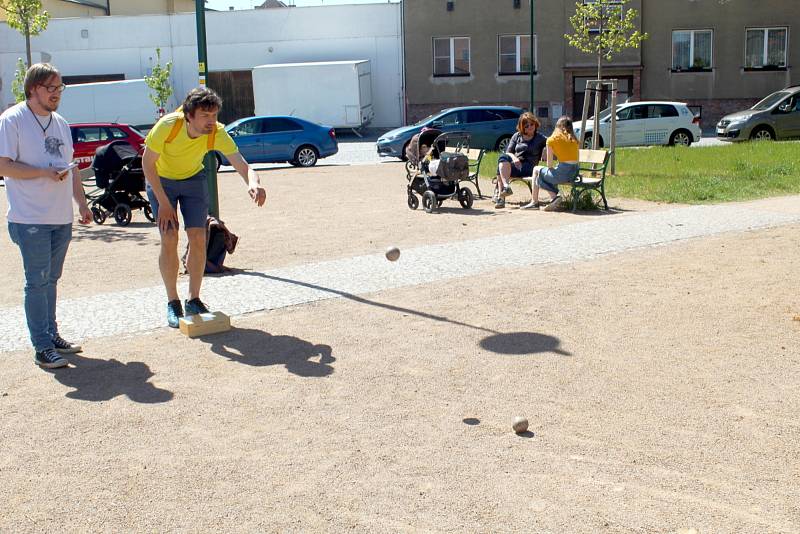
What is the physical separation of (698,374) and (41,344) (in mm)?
4191

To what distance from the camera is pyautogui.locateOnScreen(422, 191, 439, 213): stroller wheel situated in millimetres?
13641

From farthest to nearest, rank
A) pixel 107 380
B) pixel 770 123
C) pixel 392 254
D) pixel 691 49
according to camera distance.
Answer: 1. pixel 691 49
2. pixel 770 123
3. pixel 392 254
4. pixel 107 380

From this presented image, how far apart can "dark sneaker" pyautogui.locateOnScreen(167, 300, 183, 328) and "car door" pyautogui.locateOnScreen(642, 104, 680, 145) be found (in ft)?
78.4

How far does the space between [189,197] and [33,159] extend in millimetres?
1264

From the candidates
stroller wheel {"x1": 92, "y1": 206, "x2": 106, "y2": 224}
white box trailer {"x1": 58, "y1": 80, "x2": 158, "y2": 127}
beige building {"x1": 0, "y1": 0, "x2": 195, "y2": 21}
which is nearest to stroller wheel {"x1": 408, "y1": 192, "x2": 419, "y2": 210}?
stroller wheel {"x1": 92, "y1": 206, "x2": 106, "y2": 224}

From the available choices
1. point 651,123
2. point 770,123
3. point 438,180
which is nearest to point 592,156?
point 438,180

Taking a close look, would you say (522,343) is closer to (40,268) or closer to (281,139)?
(40,268)

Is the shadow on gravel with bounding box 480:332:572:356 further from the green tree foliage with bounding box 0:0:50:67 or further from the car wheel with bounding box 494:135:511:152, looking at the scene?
the green tree foliage with bounding box 0:0:50:67

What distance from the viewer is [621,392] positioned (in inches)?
219

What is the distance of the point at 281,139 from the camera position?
2609 centimetres

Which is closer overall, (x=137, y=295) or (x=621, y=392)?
(x=621, y=392)

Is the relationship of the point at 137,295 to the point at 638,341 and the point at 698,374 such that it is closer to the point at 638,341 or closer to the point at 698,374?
the point at 638,341

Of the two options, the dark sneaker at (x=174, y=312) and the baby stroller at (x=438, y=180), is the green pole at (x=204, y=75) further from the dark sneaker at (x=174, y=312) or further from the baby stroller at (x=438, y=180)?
the baby stroller at (x=438, y=180)

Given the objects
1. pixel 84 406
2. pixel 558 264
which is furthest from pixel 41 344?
pixel 558 264
